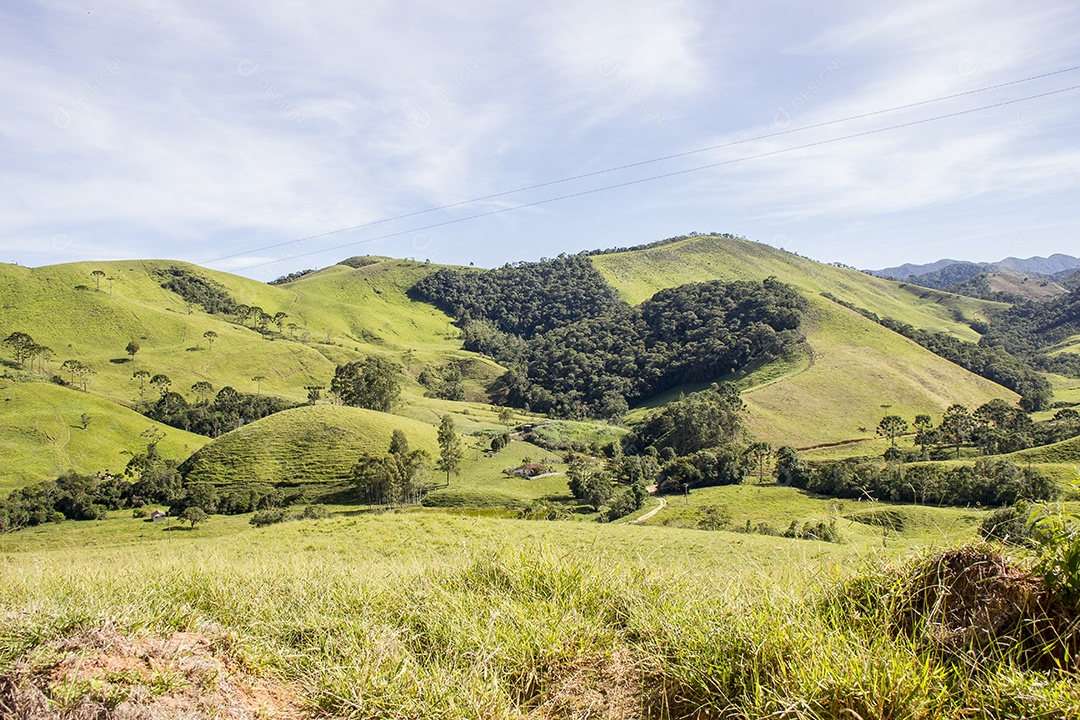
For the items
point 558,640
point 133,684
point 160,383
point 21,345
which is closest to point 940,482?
point 558,640

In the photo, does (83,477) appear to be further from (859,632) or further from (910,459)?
(910,459)

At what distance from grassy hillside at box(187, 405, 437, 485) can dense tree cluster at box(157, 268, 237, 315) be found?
3872 inches

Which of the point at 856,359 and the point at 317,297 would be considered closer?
the point at 856,359

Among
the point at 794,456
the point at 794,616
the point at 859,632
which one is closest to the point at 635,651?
the point at 794,616

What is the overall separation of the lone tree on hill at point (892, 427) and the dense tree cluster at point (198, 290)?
513ft

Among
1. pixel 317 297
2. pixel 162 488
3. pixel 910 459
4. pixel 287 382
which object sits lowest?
pixel 910 459

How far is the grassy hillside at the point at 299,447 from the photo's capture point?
68.4 m

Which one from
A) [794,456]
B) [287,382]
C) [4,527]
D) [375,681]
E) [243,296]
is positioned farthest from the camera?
[243,296]

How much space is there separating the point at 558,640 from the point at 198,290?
606ft

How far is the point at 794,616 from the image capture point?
164 inches

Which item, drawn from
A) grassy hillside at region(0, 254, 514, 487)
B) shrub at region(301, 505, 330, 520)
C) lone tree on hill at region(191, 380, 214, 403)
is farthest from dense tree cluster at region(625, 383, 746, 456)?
lone tree on hill at region(191, 380, 214, 403)

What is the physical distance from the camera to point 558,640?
4.31 metres

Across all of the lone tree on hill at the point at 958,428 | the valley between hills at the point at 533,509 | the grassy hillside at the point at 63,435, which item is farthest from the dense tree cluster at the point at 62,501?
the lone tree on hill at the point at 958,428

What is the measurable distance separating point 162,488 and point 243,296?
12896 centimetres
